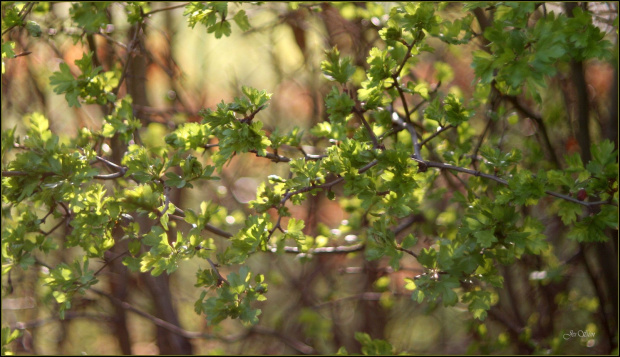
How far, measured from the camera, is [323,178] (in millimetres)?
1658

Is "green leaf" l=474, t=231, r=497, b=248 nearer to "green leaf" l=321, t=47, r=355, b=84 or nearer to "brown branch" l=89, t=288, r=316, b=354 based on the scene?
"green leaf" l=321, t=47, r=355, b=84

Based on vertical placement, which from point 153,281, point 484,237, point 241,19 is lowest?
point 153,281

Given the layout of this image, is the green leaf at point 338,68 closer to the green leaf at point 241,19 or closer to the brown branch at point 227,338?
the green leaf at point 241,19

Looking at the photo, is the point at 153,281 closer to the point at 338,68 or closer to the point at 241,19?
the point at 241,19

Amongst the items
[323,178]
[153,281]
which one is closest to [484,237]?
[323,178]

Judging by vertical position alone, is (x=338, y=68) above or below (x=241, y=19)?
below

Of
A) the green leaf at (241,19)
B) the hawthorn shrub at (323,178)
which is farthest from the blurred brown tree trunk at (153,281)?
the green leaf at (241,19)

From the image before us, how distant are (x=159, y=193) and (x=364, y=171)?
0.57m

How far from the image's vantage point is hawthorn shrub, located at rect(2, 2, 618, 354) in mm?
1562

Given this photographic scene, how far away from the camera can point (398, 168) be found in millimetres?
1512

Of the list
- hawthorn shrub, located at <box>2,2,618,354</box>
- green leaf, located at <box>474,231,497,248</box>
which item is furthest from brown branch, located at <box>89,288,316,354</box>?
green leaf, located at <box>474,231,497,248</box>

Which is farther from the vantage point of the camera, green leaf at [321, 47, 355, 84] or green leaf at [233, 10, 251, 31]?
green leaf at [233, 10, 251, 31]

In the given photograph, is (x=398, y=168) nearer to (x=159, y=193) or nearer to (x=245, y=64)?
(x=159, y=193)

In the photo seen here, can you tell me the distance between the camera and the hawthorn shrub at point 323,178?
1562 millimetres
